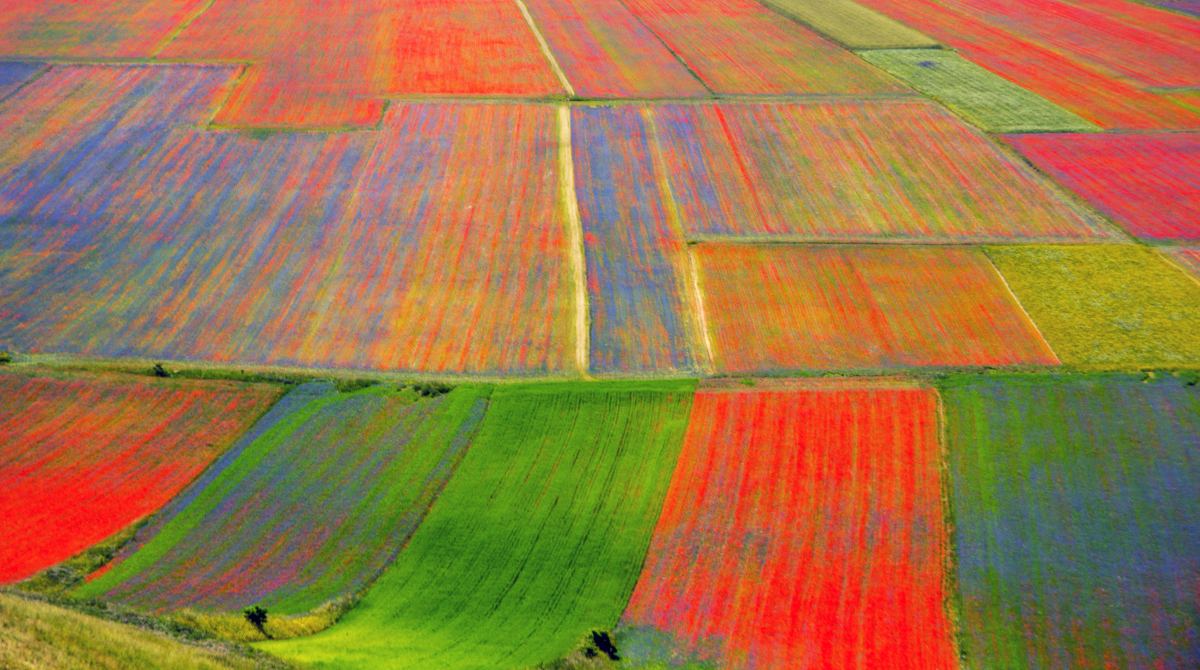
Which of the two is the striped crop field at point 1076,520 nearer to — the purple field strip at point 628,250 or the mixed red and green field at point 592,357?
the mixed red and green field at point 592,357

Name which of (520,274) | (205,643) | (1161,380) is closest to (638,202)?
(520,274)

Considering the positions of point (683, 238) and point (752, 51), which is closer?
point (683, 238)

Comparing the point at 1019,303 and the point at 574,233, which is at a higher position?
the point at 1019,303

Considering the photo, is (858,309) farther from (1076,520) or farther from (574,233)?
(1076,520)

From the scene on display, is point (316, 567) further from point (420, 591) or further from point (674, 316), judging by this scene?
point (674, 316)

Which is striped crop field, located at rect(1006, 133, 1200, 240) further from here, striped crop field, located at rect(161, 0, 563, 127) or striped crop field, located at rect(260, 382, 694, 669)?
striped crop field, located at rect(161, 0, 563, 127)

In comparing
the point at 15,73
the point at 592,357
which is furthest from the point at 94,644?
the point at 15,73

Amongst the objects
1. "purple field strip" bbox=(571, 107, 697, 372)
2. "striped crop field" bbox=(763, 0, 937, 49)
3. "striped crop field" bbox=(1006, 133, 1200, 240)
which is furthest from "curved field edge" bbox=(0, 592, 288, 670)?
"striped crop field" bbox=(763, 0, 937, 49)

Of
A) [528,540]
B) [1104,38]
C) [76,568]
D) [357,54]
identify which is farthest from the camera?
[1104,38]
